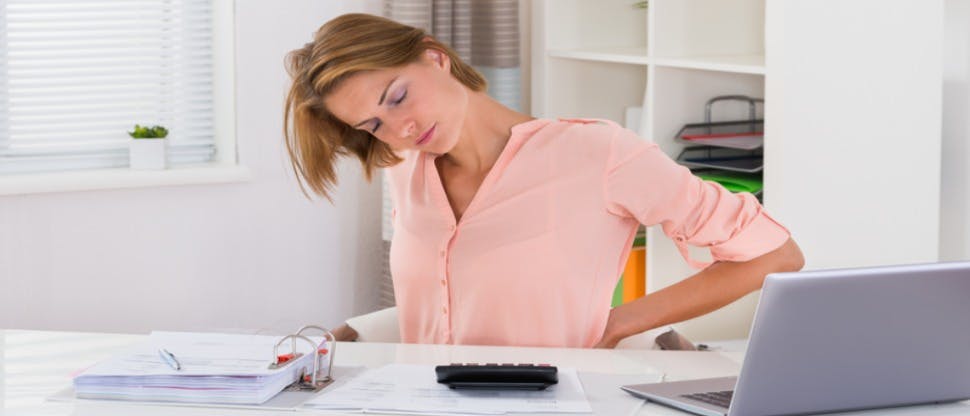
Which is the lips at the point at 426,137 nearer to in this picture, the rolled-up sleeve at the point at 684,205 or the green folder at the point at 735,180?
the rolled-up sleeve at the point at 684,205

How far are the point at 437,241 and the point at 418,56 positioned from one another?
326mm

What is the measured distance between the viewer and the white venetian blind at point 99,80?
3.30 metres

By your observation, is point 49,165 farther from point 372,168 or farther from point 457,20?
point 372,168

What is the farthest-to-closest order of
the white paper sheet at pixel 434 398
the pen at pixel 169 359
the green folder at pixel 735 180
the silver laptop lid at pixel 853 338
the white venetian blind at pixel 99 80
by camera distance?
the white venetian blind at pixel 99 80 < the green folder at pixel 735 180 < the pen at pixel 169 359 < the white paper sheet at pixel 434 398 < the silver laptop lid at pixel 853 338

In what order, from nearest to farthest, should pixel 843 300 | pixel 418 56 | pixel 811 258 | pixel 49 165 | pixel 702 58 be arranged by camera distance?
pixel 843 300 < pixel 418 56 < pixel 811 258 < pixel 702 58 < pixel 49 165

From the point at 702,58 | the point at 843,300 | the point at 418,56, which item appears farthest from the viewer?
the point at 702,58

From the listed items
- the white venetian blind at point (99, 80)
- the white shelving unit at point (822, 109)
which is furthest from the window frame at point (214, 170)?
the white shelving unit at point (822, 109)

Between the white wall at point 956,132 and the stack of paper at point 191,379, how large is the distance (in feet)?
4.18

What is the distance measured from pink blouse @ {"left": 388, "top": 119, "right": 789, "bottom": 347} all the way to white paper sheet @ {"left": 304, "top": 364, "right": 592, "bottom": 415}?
38cm

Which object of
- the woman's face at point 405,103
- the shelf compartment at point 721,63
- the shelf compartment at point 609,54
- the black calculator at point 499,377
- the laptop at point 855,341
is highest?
the shelf compartment at point 609,54

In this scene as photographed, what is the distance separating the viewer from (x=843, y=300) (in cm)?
140

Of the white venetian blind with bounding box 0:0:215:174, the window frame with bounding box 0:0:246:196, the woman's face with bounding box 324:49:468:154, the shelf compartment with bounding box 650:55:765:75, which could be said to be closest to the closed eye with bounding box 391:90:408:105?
the woman's face with bounding box 324:49:468:154

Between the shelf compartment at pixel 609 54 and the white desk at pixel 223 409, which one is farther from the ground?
the shelf compartment at pixel 609 54

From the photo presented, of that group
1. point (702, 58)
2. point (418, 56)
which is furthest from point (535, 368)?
point (702, 58)
